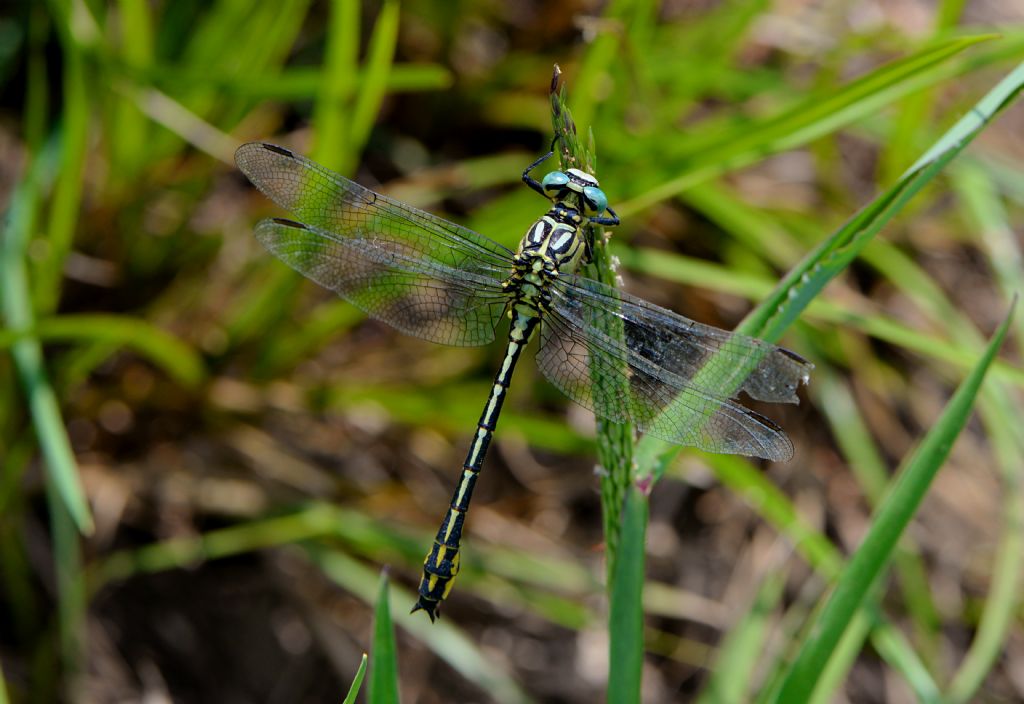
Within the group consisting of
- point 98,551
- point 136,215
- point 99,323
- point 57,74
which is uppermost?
point 57,74

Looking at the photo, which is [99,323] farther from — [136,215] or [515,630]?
[515,630]

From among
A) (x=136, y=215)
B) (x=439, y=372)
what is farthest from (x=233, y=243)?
(x=439, y=372)

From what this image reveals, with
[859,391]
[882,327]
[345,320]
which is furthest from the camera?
[859,391]

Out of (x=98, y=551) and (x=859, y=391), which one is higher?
(x=859, y=391)

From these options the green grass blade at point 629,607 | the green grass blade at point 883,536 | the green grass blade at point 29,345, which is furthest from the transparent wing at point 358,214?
the green grass blade at point 883,536

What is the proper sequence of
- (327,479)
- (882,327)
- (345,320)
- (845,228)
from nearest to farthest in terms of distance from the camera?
(845,228) → (882,327) → (345,320) → (327,479)

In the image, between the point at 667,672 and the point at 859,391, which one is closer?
the point at 667,672

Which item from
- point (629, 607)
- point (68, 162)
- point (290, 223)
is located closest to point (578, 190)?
point (290, 223)
